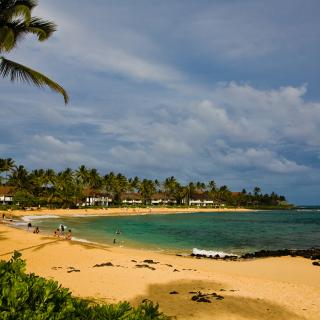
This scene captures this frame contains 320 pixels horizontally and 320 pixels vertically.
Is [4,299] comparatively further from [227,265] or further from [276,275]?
[227,265]

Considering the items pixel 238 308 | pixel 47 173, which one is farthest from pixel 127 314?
pixel 47 173

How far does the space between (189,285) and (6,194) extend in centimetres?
10649

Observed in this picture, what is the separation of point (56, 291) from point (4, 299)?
0.76m

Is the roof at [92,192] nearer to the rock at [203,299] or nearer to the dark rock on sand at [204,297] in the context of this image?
the dark rock on sand at [204,297]

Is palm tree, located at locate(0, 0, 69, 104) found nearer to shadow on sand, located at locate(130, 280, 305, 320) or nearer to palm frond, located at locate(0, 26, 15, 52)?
palm frond, located at locate(0, 26, 15, 52)

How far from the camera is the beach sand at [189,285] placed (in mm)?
12156

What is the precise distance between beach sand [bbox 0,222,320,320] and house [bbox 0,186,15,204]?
92.1 meters

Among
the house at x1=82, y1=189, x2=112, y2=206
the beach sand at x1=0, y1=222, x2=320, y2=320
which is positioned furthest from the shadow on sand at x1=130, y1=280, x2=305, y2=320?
the house at x1=82, y1=189, x2=112, y2=206

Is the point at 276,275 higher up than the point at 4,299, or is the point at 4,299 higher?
the point at 4,299

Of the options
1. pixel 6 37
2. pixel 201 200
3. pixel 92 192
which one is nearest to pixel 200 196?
pixel 201 200

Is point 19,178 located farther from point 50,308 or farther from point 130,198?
point 50,308

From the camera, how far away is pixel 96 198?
142 metres

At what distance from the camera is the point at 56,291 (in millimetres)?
5379

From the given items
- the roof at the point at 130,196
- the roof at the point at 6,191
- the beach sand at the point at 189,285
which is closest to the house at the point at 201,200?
the roof at the point at 130,196
